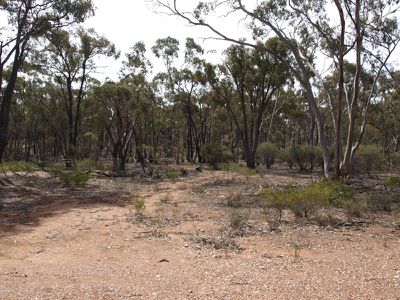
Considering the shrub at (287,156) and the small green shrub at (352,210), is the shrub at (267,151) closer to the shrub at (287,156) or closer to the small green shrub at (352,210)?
the shrub at (287,156)

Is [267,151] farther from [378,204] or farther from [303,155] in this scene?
[378,204]

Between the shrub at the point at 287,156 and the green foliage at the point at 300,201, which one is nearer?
the green foliage at the point at 300,201

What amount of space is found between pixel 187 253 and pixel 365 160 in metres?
19.4

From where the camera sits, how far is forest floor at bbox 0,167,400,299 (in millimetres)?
5445

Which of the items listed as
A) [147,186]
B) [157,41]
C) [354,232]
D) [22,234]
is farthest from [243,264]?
[157,41]

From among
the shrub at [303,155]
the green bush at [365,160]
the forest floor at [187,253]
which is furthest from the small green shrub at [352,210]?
the shrub at [303,155]

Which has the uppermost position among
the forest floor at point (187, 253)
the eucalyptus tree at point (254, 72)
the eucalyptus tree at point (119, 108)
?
the eucalyptus tree at point (254, 72)

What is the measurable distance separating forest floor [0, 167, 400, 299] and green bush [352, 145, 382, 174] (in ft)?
45.1

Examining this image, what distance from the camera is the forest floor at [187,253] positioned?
5.45 meters

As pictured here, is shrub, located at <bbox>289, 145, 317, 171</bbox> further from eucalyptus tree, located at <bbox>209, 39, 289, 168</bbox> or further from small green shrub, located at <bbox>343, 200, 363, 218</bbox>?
small green shrub, located at <bbox>343, 200, 363, 218</bbox>

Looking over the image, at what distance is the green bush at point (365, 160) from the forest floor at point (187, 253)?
13.7 m

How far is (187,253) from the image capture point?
727 cm

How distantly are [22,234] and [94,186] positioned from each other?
8733mm

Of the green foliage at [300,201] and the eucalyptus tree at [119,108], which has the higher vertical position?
the eucalyptus tree at [119,108]
